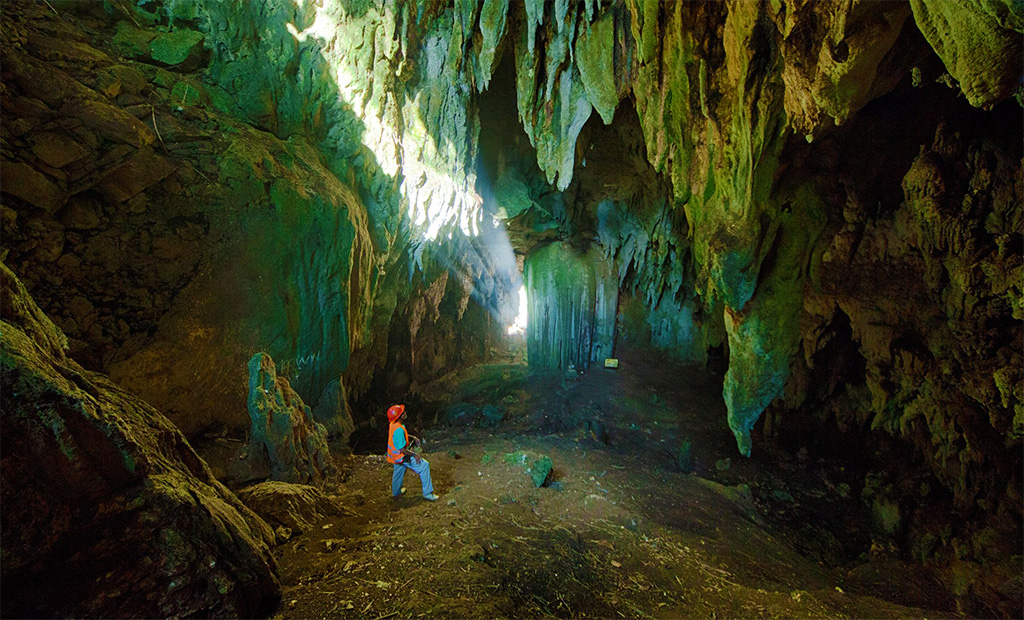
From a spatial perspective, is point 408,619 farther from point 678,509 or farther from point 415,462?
point 678,509

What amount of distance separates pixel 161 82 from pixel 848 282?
11159 mm

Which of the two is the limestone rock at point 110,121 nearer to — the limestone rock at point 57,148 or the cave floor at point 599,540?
the limestone rock at point 57,148

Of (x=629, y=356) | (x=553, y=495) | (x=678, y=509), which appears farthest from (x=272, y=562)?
(x=629, y=356)

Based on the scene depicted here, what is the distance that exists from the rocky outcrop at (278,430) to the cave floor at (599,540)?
653 mm

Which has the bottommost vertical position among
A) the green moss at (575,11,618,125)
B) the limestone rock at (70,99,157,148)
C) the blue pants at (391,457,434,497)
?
the blue pants at (391,457,434,497)

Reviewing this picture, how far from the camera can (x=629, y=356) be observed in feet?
44.7

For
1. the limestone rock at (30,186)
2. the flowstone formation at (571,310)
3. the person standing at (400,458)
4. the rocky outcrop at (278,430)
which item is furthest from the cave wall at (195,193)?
the flowstone formation at (571,310)

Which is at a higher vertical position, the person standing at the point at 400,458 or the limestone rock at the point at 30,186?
the limestone rock at the point at 30,186

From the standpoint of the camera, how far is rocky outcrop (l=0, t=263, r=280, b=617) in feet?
5.53

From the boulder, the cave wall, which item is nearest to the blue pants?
the boulder

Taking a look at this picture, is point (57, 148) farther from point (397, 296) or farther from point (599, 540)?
point (599, 540)

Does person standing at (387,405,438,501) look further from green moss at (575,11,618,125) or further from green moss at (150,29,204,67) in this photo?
green moss at (150,29,204,67)

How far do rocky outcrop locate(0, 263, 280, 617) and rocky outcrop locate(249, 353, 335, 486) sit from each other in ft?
7.98

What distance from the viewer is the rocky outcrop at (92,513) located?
1.68 m
